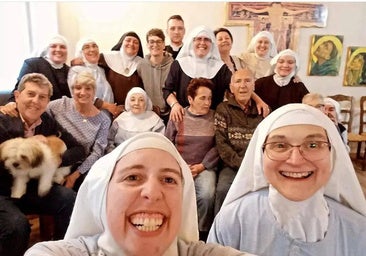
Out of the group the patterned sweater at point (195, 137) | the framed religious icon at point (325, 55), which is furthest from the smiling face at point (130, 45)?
the framed religious icon at point (325, 55)

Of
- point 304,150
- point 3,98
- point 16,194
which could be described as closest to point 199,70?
point 16,194

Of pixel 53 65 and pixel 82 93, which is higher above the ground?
pixel 53 65

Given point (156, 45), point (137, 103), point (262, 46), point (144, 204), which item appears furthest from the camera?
point (262, 46)

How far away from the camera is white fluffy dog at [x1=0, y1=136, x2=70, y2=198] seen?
7.79ft

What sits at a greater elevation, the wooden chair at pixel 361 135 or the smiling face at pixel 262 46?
the smiling face at pixel 262 46

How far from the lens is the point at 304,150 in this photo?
1314mm

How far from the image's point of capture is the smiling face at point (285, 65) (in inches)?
138

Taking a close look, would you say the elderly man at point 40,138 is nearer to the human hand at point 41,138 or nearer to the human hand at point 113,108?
the human hand at point 41,138

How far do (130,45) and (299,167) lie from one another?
275 cm

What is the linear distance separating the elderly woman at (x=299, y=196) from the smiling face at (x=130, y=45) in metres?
2.50

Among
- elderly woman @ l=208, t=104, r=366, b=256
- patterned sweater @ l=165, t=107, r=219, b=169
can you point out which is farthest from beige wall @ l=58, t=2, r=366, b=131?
elderly woman @ l=208, t=104, r=366, b=256

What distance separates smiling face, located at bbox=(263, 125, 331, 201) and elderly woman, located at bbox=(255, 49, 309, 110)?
86.0 inches

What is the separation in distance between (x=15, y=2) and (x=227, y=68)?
119 inches

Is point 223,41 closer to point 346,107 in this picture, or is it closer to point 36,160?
point 36,160
